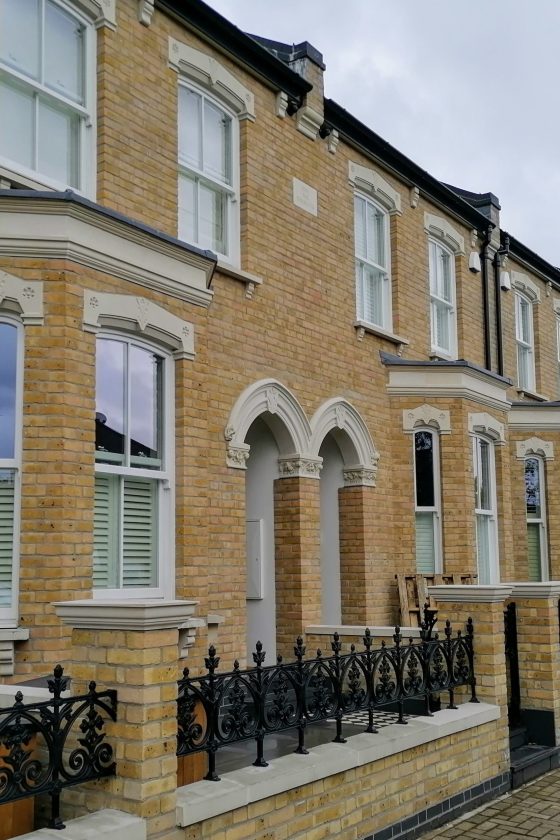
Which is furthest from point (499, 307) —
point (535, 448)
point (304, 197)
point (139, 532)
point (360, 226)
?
point (139, 532)

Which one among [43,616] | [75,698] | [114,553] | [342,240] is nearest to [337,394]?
[342,240]

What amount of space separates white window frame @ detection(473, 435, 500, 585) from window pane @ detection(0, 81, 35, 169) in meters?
7.40

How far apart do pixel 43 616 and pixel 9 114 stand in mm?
4183

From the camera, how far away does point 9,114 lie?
7.51 meters

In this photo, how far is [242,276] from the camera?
944 centimetres

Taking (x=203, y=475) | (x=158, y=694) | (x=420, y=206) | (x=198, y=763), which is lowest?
(x=198, y=763)

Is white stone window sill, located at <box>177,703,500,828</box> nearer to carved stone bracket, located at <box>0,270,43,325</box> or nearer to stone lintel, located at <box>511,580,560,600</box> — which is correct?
stone lintel, located at <box>511,580,560,600</box>

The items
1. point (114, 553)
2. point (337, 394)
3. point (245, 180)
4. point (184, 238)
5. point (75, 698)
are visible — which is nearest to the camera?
point (75, 698)

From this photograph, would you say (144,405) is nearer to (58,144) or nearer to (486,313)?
(58,144)

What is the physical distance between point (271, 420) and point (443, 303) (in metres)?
4.96

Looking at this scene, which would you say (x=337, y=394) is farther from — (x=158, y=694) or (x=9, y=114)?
(x=158, y=694)

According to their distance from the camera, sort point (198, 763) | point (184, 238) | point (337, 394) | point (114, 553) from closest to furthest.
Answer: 1. point (198, 763)
2. point (114, 553)
3. point (184, 238)
4. point (337, 394)

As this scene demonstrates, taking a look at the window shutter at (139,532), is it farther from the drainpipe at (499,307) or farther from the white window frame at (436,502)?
the drainpipe at (499,307)

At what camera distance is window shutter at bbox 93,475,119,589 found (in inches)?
274
